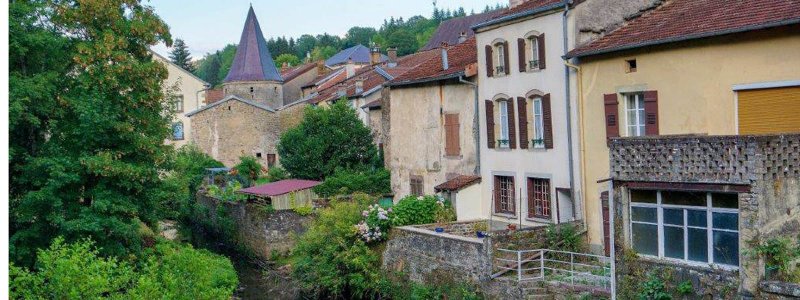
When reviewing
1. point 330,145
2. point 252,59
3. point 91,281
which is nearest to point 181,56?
point 252,59

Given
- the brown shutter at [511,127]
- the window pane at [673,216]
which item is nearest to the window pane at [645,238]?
the window pane at [673,216]

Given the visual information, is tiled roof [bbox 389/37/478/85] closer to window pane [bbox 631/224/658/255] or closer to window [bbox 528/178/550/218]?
window [bbox 528/178/550/218]

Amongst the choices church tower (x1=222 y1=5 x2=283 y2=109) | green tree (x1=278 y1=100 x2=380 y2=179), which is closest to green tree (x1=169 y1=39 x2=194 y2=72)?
church tower (x1=222 y1=5 x2=283 y2=109)

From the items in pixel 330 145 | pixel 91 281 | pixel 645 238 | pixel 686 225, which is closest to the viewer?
pixel 91 281

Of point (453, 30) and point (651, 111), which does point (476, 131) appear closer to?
point (651, 111)

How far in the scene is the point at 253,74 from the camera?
68.6 metres

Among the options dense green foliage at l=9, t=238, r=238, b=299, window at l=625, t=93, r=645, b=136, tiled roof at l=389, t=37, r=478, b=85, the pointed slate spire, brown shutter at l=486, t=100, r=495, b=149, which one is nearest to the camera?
dense green foliage at l=9, t=238, r=238, b=299

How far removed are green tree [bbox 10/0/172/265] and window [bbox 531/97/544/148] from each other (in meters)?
10.3

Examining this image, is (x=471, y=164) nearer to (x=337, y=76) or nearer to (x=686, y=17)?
(x=686, y=17)

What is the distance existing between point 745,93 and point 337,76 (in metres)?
Answer: 44.9

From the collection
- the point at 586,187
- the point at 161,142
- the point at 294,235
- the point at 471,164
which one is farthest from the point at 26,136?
the point at 586,187

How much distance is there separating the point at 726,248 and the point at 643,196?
1758mm

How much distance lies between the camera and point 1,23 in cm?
1056

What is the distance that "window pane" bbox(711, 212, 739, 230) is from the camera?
50.2 feet
